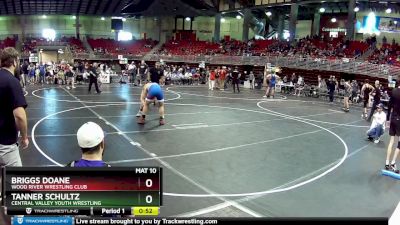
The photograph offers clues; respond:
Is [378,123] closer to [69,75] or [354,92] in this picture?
[354,92]

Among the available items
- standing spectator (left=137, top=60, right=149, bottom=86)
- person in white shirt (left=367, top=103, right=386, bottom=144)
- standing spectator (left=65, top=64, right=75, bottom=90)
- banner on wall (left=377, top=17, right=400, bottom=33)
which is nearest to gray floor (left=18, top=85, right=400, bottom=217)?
person in white shirt (left=367, top=103, right=386, bottom=144)

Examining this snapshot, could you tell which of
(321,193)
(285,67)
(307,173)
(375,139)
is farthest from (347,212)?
(285,67)

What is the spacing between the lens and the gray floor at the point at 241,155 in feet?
23.1

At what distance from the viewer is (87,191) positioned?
2.29 meters

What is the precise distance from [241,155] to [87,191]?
27.3 ft

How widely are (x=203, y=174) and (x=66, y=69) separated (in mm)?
23422

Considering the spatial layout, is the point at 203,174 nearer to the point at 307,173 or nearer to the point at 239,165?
the point at 239,165

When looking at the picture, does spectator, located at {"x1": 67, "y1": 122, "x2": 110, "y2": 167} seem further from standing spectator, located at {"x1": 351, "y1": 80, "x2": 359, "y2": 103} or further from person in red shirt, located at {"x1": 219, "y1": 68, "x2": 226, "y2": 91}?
person in red shirt, located at {"x1": 219, "y1": 68, "x2": 226, "y2": 91}

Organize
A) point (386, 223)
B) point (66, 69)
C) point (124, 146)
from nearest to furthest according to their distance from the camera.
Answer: point (386, 223) < point (124, 146) < point (66, 69)

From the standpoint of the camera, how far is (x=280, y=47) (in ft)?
136

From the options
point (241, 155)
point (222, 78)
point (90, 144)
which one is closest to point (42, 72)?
point (222, 78)

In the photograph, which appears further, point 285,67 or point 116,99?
point 285,67

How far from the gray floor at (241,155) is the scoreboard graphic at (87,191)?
4097 millimetres

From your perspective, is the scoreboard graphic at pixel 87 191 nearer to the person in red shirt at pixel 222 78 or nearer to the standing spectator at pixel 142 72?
the standing spectator at pixel 142 72
